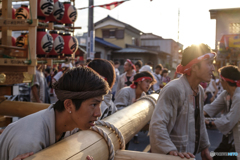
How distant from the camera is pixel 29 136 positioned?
1.36m

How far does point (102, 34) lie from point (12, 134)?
1147 inches

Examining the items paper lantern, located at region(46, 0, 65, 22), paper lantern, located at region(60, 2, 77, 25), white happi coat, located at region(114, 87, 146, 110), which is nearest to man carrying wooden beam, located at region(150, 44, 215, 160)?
white happi coat, located at region(114, 87, 146, 110)

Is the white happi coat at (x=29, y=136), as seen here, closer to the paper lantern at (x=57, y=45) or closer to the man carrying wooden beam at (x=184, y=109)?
the man carrying wooden beam at (x=184, y=109)

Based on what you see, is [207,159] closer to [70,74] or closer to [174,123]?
[174,123]

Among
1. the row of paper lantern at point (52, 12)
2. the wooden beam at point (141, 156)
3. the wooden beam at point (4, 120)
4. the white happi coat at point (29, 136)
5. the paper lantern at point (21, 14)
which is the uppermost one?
the row of paper lantern at point (52, 12)

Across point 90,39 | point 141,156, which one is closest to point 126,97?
point 141,156

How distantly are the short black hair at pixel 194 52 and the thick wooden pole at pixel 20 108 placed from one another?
1.87m

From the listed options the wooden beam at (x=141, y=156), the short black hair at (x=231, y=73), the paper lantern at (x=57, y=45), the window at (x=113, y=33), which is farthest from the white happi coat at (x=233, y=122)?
the window at (x=113, y=33)

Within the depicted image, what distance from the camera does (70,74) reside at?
1590 mm

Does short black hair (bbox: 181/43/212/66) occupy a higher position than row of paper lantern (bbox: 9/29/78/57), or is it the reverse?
row of paper lantern (bbox: 9/29/78/57)

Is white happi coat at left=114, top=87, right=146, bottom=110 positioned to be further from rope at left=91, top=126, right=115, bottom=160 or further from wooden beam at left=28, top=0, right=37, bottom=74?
rope at left=91, top=126, right=115, bottom=160

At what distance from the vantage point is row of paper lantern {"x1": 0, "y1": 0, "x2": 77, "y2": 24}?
441 centimetres

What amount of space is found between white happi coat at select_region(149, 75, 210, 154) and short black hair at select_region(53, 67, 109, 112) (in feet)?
2.88

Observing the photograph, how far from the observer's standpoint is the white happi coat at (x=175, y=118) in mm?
2254
